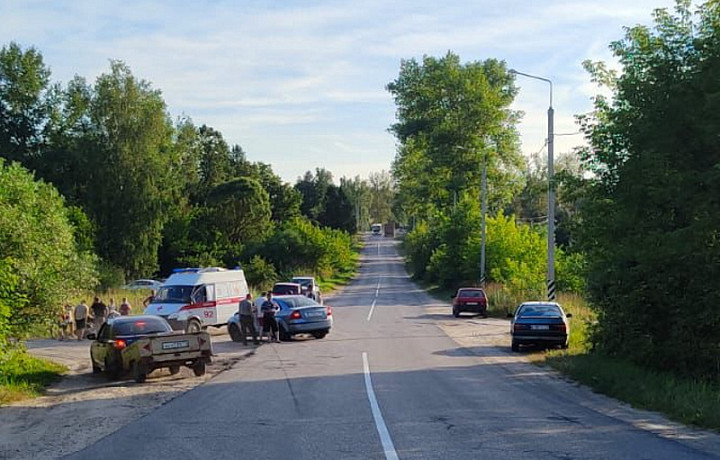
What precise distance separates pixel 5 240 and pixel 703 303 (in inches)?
594

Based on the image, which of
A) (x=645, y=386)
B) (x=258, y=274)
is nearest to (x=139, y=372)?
(x=645, y=386)

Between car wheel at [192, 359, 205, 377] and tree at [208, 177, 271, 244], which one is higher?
tree at [208, 177, 271, 244]

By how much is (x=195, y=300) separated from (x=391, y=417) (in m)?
19.1

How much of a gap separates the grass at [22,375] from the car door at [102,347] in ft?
3.14

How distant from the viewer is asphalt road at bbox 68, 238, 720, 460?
10.1 metres

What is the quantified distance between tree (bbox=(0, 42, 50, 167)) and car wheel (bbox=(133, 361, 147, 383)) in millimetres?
55309

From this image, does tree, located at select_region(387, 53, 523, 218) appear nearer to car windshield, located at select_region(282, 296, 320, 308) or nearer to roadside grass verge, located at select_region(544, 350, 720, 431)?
car windshield, located at select_region(282, 296, 320, 308)

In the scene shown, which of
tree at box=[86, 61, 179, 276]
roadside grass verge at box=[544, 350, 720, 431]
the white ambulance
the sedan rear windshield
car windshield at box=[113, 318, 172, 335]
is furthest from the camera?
tree at box=[86, 61, 179, 276]

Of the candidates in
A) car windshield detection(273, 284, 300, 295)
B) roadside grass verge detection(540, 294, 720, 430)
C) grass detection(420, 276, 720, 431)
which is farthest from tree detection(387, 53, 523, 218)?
roadside grass verge detection(540, 294, 720, 430)

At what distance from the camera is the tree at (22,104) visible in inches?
2680

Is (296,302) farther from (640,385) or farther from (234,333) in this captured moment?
(640,385)

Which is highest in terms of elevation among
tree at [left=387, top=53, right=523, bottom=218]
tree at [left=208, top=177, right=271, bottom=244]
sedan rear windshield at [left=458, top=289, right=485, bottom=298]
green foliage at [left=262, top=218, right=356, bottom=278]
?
tree at [left=387, top=53, right=523, bottom=218]

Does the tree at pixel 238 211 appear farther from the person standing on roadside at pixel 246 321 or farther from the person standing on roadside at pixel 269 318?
the person standing on roadside at pixel 246 321

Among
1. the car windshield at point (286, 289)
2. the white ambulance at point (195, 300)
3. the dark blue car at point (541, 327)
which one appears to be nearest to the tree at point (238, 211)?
the car windshield at point (286, 289)
